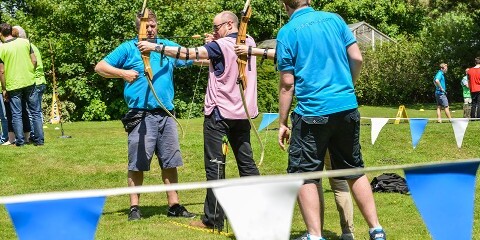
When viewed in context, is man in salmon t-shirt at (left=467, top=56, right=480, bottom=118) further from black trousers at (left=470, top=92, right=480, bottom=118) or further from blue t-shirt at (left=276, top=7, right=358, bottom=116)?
blue t-shirt at (left=276, top=7, right=358, bottom=116)

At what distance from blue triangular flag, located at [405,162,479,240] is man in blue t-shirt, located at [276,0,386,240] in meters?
0.99

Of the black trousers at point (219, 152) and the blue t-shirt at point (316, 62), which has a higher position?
the blue t-shirt at point (316, 62)

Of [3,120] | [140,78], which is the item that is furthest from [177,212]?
[3,120]

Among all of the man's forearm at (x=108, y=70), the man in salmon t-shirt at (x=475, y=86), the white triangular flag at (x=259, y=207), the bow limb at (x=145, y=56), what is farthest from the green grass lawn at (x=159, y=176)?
the man in salmon t-shirt at (x=475, y=86)

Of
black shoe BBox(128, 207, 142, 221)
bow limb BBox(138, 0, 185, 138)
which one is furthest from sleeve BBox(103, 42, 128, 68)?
black shoe BBox(128, 207, 142, 221)

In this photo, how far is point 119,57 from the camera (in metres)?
6.94

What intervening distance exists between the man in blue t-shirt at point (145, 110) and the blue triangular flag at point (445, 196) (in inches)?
131

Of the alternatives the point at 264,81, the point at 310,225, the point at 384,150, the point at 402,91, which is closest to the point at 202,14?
the point at 264,81

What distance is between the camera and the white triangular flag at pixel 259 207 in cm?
321

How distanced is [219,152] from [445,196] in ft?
9.04

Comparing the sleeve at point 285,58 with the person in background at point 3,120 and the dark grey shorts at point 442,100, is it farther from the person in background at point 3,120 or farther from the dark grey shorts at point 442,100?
the dark grey shorts at point 442,100

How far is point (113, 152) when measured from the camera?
10695mm

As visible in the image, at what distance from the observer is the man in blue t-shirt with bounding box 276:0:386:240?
4.91 m

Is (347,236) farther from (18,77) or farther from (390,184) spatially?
(18,77)
